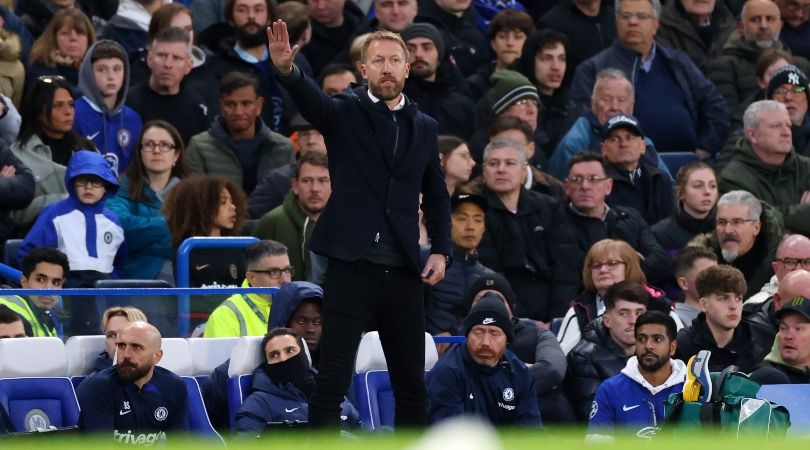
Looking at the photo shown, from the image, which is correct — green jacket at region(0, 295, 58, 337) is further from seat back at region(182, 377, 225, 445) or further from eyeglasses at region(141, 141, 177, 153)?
eyeglasses at region(141, 141, 177, 153)

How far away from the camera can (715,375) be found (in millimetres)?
10117

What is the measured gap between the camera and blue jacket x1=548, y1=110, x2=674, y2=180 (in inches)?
593

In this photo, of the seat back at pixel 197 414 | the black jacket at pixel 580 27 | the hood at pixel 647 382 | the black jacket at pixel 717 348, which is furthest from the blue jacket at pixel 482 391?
the black jacket at pixel 580 27

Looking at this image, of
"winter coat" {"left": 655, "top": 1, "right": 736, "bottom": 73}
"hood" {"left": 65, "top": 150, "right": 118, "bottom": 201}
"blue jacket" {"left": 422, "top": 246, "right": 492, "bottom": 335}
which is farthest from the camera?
"winter coat" {"left": 655, "top": 1, "right": 736, "bottom": 73}

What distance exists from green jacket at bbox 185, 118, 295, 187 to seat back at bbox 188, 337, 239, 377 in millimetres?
2638

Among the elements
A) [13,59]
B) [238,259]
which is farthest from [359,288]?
[13,59]

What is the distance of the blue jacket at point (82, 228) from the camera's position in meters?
12.3

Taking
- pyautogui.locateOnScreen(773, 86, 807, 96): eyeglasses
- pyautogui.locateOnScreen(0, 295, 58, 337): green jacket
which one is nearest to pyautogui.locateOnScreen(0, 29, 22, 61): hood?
pyautogui.locateOnScreen(0, 295, 58, 337): green jacket

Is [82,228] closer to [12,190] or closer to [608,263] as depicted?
[12,190]

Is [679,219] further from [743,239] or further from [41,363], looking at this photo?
[41,363]

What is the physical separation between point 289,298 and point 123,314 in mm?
984

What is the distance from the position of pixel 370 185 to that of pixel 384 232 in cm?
23

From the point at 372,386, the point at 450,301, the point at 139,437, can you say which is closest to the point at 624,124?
the point at 450,301

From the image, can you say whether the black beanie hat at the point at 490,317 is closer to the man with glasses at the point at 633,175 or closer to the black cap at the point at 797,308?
the black cap at the point at 797,308
